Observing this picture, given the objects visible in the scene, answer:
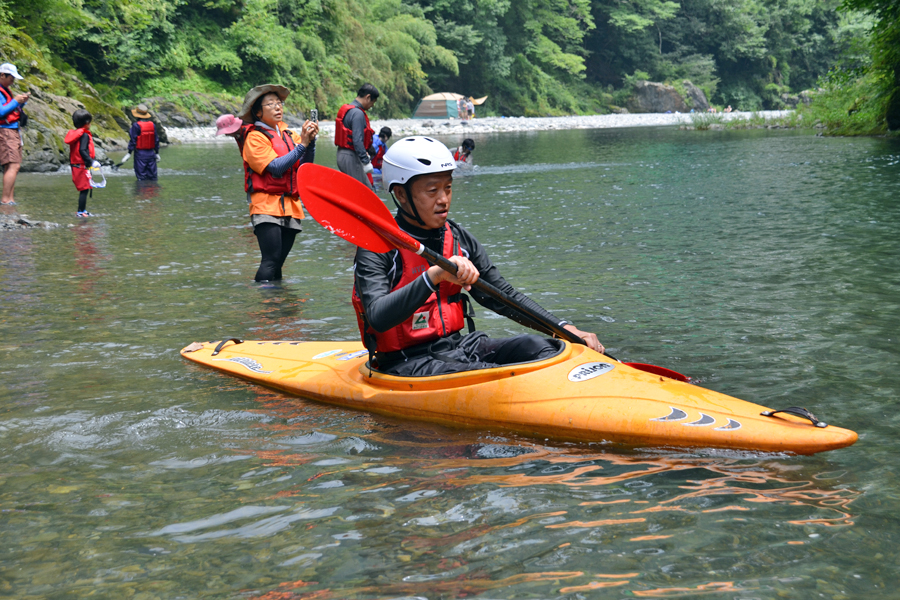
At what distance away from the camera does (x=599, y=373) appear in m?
3.59

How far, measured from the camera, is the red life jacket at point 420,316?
3.72 metres

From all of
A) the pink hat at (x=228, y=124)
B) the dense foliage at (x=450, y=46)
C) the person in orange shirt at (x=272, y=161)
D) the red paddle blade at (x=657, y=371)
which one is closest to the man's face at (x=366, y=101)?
the person in orange shirt at (x=272, y=161)

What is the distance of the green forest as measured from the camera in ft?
85.5

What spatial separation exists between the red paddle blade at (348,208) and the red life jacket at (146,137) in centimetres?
1329

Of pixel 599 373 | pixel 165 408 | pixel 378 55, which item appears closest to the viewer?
pixel 599 373

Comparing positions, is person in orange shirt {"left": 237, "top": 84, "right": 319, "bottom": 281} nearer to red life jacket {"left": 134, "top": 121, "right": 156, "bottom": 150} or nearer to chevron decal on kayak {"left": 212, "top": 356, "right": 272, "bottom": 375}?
chevron decal on kayak {"left": 212, "top": 356, "right": 272, "bottom": 375}

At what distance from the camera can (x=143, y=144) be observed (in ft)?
52.5

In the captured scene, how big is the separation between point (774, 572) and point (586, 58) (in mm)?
63065

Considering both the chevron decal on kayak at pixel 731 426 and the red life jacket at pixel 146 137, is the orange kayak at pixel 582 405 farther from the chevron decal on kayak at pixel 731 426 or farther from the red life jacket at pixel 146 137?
the red life jacket at pixel 146 137

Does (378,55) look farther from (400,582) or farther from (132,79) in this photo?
(400,582)

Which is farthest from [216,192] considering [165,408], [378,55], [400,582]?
[378,55]

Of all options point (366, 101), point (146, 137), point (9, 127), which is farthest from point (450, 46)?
point (366, 101)

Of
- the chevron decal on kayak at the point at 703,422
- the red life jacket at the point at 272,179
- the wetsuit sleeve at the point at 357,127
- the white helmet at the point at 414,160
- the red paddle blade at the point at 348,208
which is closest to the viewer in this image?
the chevron decal on kayak at the point at 703,422

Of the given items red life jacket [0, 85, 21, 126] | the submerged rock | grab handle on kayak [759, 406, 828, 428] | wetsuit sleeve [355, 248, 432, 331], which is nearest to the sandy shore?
red life jacket [0, 85, 21, 126]
